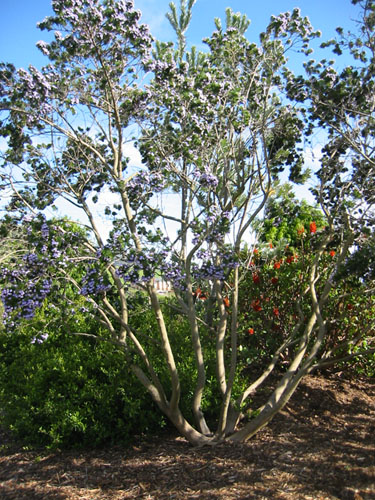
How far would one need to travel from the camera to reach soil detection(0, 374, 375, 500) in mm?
3305

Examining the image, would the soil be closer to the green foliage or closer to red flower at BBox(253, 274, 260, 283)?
the green foliage

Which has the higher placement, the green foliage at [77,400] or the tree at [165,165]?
the tree at [165,165]

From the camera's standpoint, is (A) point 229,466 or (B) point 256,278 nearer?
(A) point 229,466

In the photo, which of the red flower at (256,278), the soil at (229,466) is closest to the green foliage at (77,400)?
the soil at (229,466)

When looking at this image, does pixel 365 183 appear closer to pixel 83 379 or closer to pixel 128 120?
pixel 128 120

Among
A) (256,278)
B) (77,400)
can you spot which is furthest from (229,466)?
(256,278)

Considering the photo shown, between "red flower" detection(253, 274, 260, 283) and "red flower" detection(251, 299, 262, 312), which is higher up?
"red flower" detection(253, 274, 260, 283)

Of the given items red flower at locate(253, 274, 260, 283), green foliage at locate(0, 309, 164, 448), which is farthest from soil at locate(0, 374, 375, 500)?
red flower at locate(253, 274, 260, 283)

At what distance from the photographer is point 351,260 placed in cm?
392

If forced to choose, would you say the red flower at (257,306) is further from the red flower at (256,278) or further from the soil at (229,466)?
the soil at (229,466)

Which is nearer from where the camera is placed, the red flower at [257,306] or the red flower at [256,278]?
the red flower at [257,306]

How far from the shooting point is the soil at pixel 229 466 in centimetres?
330

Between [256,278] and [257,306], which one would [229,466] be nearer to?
[257,306]

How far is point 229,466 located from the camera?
3697 mm
